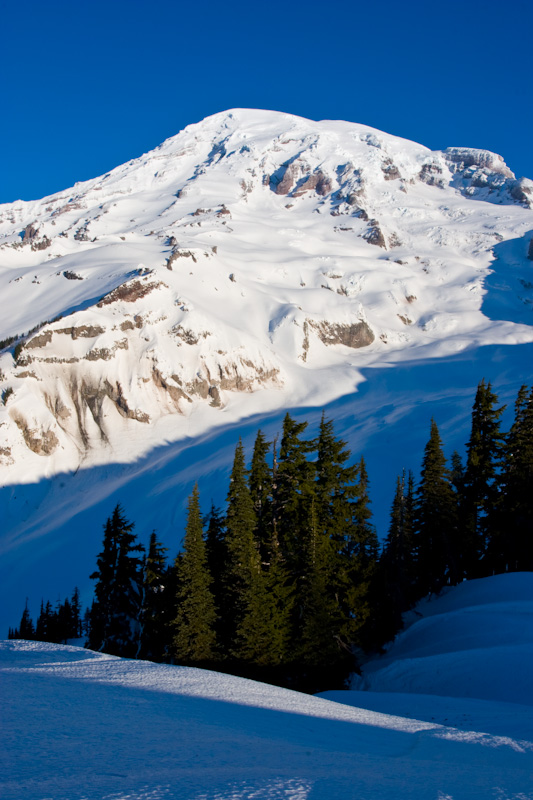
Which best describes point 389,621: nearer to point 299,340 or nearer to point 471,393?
point 471,393

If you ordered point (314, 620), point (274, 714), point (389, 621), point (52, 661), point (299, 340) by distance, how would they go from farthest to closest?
point (299, 340), point (389, 621), point (314, 620), point (52, 661), point (274, 714)

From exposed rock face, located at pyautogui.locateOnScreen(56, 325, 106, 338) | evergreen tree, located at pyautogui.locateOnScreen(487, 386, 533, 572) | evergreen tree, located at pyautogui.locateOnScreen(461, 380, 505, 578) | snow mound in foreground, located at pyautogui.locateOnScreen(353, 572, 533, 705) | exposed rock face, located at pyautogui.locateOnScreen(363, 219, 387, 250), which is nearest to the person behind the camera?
snow mound in foreground, located at pyautogui.locateOnScreen(353, 572, 533, 705)

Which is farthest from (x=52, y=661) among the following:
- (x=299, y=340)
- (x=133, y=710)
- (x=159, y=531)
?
(x=299, y=340)

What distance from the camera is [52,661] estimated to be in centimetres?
978

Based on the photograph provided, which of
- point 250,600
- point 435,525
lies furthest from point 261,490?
point 435,525

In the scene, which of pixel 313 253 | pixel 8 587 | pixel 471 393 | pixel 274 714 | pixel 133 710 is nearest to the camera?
pixel 133 710

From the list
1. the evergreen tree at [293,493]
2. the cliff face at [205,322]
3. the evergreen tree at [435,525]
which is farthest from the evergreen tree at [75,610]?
the evergreen tree at [293,493]

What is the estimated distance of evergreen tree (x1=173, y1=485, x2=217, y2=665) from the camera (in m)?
20.4

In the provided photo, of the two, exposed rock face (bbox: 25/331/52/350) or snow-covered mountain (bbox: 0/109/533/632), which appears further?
exposed rock face (bbox: 25/331/52/350)

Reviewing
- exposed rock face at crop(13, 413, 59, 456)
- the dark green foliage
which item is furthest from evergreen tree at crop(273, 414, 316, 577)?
exposed rock face at crop(13, 413, 59, 456)

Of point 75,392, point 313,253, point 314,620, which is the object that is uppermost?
point 313,253

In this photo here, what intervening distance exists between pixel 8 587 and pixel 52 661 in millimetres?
51653

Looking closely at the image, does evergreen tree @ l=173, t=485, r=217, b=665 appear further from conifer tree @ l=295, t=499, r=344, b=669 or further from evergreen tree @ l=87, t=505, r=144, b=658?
evergreen tree @ l=87, t=505, r=144, b=658

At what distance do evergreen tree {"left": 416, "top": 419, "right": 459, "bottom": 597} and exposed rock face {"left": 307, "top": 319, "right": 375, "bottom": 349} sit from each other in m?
89.2
